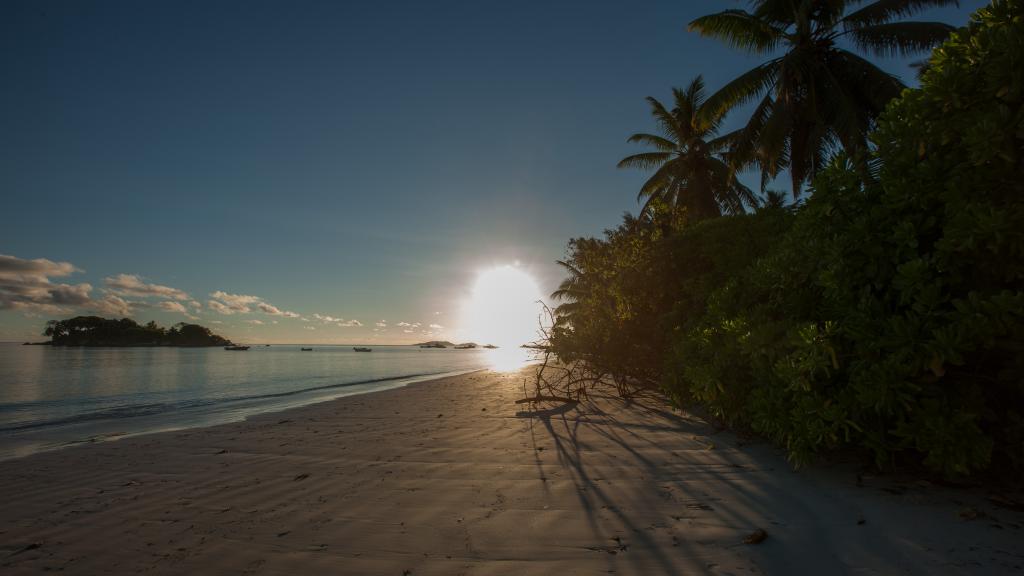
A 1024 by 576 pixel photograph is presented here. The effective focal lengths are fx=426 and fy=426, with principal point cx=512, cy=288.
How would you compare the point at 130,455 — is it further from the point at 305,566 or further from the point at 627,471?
the point at 627,471

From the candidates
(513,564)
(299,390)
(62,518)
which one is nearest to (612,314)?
(513,564)

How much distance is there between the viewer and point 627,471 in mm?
4250

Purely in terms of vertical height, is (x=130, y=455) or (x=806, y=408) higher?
(x=806, y=408)

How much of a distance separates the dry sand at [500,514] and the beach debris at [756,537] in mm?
59

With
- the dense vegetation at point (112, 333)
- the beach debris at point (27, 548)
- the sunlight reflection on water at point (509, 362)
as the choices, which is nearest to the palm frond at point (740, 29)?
the sunlight reflection on water at point (509, 362)

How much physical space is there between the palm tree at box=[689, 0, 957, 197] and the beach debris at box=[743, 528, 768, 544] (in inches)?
586

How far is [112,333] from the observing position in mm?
108500

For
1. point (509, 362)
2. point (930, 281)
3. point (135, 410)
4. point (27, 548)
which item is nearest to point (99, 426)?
point (135, 410)

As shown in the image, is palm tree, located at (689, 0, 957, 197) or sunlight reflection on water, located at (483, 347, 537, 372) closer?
palm tree, located at (689, 0, 957, 197)

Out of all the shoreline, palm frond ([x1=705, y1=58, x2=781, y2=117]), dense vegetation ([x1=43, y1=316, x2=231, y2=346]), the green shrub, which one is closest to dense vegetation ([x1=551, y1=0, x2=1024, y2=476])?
the green shrub

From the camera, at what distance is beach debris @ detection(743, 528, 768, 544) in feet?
8.71

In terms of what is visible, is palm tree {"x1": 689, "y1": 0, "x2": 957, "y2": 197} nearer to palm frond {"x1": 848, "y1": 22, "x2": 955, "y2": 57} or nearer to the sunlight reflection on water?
palm frond {"x1": 848, "y1": 22, "x2": 955, "y2": 57}

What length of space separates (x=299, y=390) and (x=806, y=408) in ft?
63.6

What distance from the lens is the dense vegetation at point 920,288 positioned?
2789 mm
